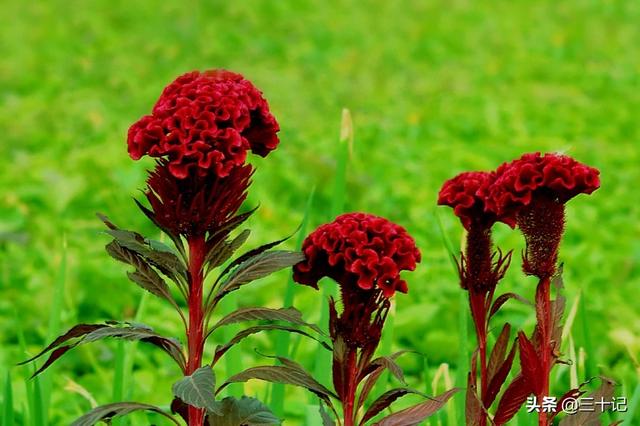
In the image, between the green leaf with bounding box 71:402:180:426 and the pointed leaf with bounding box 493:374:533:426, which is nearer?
the green leaf with bounding box 71:402:180:426

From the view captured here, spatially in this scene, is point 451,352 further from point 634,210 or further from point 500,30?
point 500,30

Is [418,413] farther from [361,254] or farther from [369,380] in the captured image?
[361,254]

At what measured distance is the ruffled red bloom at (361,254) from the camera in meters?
1.42

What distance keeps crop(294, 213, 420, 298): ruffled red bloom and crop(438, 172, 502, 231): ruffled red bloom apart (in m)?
0.11

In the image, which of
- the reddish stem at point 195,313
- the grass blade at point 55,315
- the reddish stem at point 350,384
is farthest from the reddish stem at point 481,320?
the grass blade at point 55,315

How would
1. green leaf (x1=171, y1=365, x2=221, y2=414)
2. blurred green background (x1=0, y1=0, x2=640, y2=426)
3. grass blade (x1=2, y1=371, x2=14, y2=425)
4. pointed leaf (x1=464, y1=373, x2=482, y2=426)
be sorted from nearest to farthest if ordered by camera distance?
green leaf (x1=171, y1=365, x2=221, y2=414), pointed leaf (x1=464, y1=373, x2=482, y2=426), grass blade (x1=2, y1=371, x2=14, y2=425), blurred green background (x1=0, y1=0, x2=640, y2=426)

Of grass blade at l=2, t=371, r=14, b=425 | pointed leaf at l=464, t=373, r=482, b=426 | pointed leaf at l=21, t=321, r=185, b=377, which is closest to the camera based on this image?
pointed leaf at l=21, t=321, r=185, b=377

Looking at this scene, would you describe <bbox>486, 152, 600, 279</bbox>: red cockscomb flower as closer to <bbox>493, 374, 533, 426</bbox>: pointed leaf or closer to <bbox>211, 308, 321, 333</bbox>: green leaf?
<bbox>493, 374, 533, 426</bbox>: pointed leaf

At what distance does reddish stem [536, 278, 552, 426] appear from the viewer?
1503mm

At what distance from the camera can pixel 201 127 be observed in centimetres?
143

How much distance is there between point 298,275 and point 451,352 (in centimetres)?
165

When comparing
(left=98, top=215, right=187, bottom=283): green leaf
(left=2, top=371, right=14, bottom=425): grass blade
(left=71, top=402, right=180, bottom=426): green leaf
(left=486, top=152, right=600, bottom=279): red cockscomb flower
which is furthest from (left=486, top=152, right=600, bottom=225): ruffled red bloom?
(left=2, top=371, right=14, bottom=425): grass blade

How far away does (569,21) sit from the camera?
932cm

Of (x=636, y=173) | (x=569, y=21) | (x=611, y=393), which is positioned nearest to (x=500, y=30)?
(x=569, y=21)
